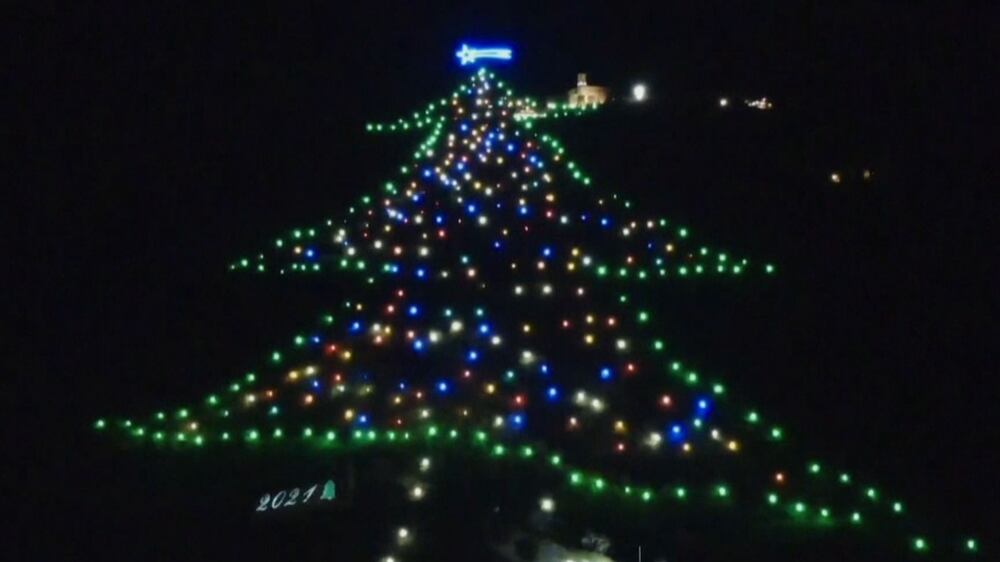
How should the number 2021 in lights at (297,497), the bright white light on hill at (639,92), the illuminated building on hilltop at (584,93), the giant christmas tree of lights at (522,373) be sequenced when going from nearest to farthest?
the number 2021 in lights at (297,497) → the giant christmas tree of lights at (522,373) → the bright white light on hill at (639,92) → the illuminated building on hilltop at (584,93)

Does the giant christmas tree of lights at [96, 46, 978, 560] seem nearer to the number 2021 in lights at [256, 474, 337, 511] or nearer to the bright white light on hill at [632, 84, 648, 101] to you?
the number 2021 in lights at [256, 474, 337, 511]

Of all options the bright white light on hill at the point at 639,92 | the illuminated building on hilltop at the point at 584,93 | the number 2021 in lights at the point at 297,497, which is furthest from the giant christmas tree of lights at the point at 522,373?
the illuminated building on hilltop at the point at 584,93

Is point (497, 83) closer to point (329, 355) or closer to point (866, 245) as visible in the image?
point (866, 245)

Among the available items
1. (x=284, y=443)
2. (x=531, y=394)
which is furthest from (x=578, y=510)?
(x=284, y=443)

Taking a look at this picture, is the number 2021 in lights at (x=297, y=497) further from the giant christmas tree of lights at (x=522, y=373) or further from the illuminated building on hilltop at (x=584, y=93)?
the illuminated building on hilltop at (x=584, y=93)

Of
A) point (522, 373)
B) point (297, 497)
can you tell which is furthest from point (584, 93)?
point (297, 497)

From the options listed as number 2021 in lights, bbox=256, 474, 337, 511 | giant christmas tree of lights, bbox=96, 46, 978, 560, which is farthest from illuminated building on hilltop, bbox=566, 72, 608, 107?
number 2021 in lights, bbox=256, 474, 337, 511
